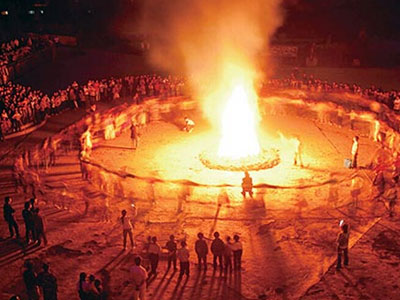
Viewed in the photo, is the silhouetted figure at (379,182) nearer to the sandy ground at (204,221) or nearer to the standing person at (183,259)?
the sandy ground at (204,221)

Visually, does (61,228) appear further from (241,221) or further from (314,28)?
(314,28)

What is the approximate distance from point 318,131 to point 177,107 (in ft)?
31.7

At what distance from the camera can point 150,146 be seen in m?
24.8

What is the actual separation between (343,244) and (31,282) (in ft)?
25.1

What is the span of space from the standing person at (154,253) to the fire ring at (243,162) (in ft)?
31.9

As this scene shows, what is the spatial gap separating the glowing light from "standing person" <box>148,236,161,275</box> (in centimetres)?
1115

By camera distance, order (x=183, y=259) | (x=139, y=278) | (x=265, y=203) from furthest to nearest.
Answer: (x=265, y=203), (x=183, y=259), (x=139, y=278)

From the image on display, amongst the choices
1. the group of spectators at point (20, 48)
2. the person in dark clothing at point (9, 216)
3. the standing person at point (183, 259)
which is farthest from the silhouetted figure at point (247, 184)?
the group of spectators at point (20, 48)

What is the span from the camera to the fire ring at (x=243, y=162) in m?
21.6

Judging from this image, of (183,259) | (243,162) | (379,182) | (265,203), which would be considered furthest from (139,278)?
(243,162)

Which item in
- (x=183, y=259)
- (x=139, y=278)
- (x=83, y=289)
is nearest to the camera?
(x=83, y=289)

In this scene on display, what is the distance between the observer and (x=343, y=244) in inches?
478

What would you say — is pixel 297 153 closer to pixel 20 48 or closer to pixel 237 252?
pixel 237 252

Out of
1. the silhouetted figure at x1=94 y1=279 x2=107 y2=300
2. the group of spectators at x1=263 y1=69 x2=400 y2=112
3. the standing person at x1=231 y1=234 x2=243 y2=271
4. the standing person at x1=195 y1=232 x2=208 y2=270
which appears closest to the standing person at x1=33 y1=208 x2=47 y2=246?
the silhouetted figure at x1=94 y1=279 x2=107 y2=300
